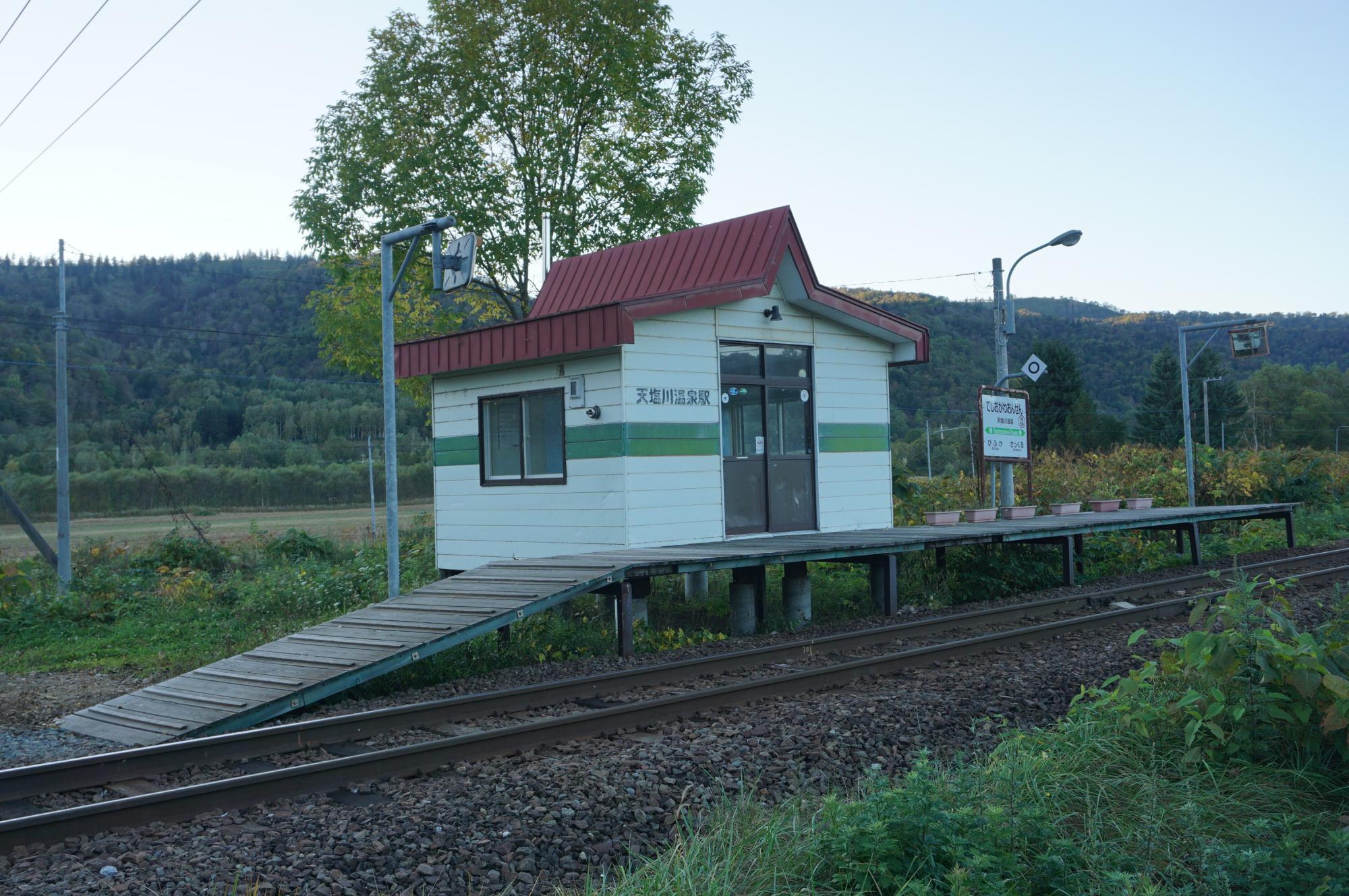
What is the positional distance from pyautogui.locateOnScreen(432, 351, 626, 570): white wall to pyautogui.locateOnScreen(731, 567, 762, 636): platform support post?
1550mm

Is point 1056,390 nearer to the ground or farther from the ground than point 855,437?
farther from the ground

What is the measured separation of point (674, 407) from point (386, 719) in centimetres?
587

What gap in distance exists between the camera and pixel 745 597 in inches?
484

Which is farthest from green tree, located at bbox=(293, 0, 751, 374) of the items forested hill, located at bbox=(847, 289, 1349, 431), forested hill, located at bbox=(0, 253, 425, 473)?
forested hill, located at bbox=(847, 289, 1349, 431)

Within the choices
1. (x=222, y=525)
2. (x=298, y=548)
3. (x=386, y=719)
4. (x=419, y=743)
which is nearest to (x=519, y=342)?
(x=386, y=719)

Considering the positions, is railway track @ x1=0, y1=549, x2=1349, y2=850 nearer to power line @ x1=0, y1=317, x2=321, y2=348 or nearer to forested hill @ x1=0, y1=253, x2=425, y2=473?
forested hill @ x1=0, y1=253, x2=425, y2=473

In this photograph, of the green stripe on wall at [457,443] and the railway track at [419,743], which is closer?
the railway track at [419,743]

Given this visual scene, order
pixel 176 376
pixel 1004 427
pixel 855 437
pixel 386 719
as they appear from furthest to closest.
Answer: pixel 176 376
pixel 1004 427
pixel 855 437
pixel 386 719

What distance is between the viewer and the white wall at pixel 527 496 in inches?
469

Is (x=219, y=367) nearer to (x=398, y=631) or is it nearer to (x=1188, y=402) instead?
(x=1188, y=402)

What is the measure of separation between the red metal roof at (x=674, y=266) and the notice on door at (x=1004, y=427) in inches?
230

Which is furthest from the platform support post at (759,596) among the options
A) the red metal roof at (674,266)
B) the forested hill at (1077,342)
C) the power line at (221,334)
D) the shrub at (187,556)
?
the power line at (221,334)

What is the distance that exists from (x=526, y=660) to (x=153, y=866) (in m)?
5.51

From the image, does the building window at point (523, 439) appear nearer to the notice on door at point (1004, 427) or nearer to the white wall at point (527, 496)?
the white wall at point (527, 496)
